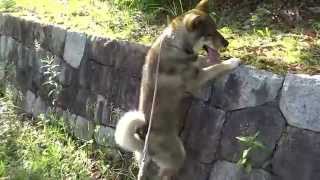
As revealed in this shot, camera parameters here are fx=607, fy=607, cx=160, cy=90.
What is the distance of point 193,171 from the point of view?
494 centimetres

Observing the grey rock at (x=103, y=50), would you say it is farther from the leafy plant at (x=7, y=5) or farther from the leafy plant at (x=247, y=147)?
the leafy plant at (x=7, y=5)

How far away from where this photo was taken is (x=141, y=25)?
6.03 metres

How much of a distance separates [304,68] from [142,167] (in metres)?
1.43

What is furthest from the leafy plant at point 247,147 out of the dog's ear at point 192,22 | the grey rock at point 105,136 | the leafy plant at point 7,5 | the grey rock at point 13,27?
the leafy plant at point 7,5

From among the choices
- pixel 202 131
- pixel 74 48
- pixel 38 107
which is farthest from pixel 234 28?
pixel 38 107

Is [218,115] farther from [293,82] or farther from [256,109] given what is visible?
[293,82]

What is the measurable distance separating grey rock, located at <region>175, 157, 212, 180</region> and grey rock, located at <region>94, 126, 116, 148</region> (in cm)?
93

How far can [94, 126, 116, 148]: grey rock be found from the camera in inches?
225

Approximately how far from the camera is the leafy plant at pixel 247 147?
4371 mm

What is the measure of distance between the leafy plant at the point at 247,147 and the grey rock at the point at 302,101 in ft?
0.92

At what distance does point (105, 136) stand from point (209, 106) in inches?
53.8

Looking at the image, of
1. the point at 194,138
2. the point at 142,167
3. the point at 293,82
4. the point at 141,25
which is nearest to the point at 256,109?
the point at 293,82

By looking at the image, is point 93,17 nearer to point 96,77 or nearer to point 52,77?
point 52,77

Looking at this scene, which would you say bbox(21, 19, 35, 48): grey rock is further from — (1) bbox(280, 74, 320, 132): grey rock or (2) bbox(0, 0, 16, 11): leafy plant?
(1) bbox(280, 74, 320, 132): grey rock
